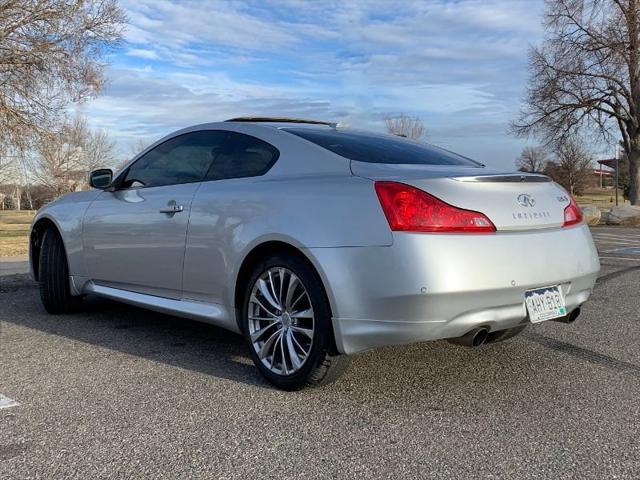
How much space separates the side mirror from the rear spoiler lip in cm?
309

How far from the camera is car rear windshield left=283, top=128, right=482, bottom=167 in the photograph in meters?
3.75

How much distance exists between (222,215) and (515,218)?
5.75 feet

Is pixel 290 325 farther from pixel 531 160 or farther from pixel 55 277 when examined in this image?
pixel 531 160

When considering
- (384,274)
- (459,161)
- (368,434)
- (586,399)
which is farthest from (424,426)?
(459,161)

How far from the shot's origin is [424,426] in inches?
118

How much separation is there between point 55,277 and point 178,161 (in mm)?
1827

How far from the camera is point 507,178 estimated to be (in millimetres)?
3484

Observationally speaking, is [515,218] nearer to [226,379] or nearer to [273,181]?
[273,181]

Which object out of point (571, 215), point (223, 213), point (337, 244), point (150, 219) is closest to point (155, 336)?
point (150, 219)

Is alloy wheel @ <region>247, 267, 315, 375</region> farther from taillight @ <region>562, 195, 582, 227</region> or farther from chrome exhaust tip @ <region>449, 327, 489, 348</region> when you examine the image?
taillight @ <region>562, 195, 582, 227</region>

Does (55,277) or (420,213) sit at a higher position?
(420,213)

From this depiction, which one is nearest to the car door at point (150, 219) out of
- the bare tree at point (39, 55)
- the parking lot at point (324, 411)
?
the parking lot at point (324, 411)

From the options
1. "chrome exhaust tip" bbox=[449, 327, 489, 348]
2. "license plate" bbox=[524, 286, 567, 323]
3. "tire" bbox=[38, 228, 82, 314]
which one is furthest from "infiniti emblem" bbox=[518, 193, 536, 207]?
"tire" bbox=[38, 228, 82, 314]

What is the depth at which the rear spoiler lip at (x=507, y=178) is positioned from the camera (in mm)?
3314
